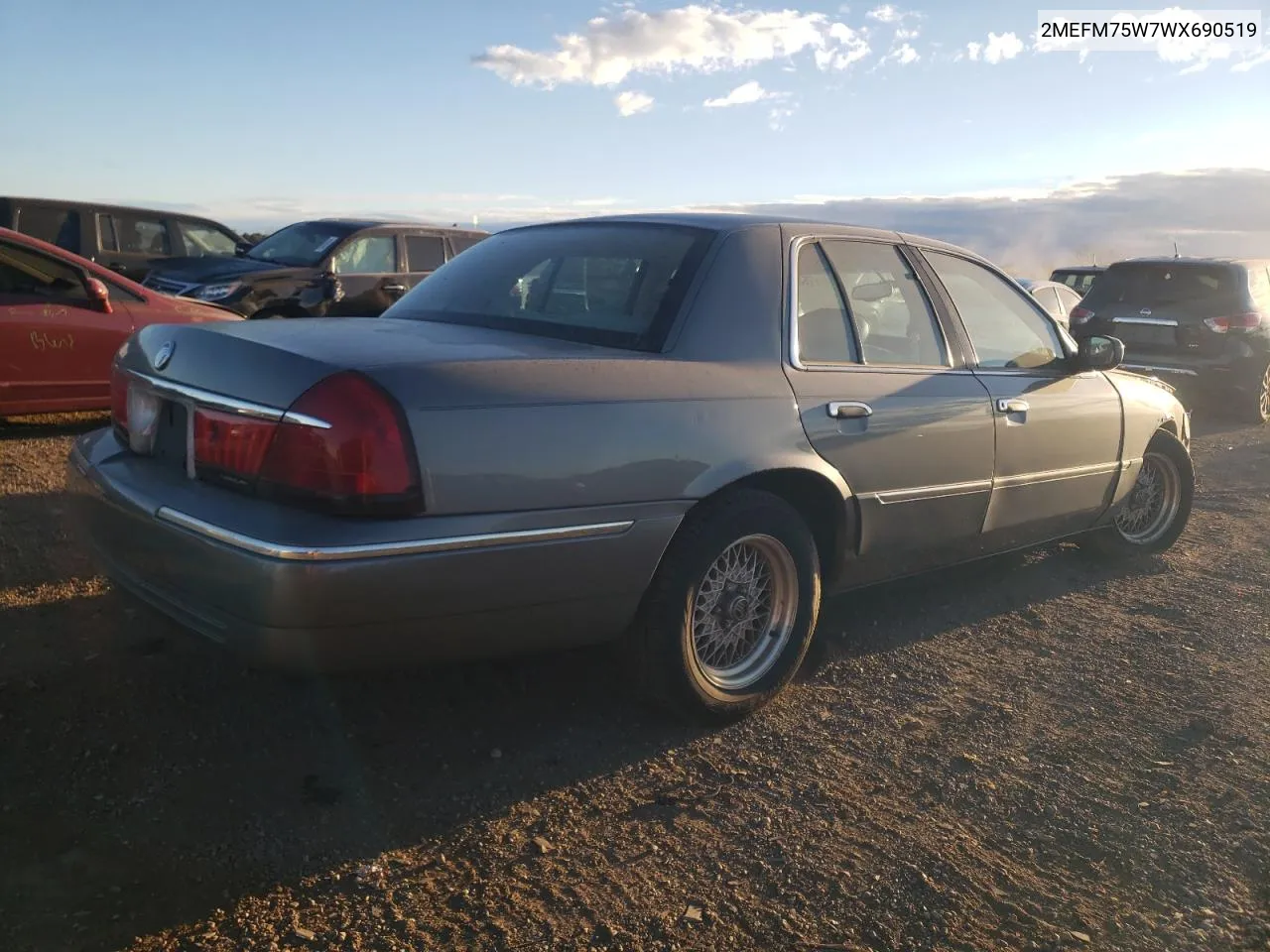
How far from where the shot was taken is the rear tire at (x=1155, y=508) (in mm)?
5379

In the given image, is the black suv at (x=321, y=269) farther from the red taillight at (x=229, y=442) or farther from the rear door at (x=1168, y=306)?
the rear door at (x=1168, y=306)

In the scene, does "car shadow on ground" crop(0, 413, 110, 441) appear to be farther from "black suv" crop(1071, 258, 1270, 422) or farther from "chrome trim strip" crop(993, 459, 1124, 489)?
"black suv" crop(1071, 258, 1270, 422)

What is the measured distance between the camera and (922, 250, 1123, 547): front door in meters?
4.21

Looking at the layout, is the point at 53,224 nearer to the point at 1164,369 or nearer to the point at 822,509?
the point at 822,509

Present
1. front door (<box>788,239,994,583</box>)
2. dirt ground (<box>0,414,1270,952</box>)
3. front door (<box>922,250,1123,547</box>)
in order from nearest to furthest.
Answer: dirt ground (<box>0,414,1270,952</box>) → front door (<box>788,239,994,583</box>) → front door (<box>922,250,1123,547</box>)

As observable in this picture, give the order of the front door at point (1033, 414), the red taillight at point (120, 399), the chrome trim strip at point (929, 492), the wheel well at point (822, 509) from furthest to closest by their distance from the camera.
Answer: the front door at point (1033, 414)
the chrome trim strip at point (929, 492)
the wheel well at point (822, 509)
the red taillight at point (120, 399)

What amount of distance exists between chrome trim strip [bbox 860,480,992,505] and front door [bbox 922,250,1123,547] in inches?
5.3

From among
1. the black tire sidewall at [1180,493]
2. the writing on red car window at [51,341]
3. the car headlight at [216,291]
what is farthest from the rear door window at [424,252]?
the black tire sidewall at [1180,493]

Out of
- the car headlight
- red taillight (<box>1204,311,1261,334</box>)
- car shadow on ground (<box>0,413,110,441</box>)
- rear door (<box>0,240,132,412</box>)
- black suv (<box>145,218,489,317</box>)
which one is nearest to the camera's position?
rear door (<box>0,240,132,412</box>)

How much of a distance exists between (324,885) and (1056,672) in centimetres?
275

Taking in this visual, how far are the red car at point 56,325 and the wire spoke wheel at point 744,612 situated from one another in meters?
4.43

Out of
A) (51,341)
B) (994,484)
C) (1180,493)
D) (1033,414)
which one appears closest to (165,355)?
(994,484)

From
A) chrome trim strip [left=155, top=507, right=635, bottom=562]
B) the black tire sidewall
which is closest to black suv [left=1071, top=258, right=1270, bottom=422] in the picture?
the black tire sidewall

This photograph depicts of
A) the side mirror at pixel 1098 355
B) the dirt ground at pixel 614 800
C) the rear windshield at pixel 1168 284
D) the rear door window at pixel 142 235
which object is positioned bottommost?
the dirt ground at pixel 614 800
